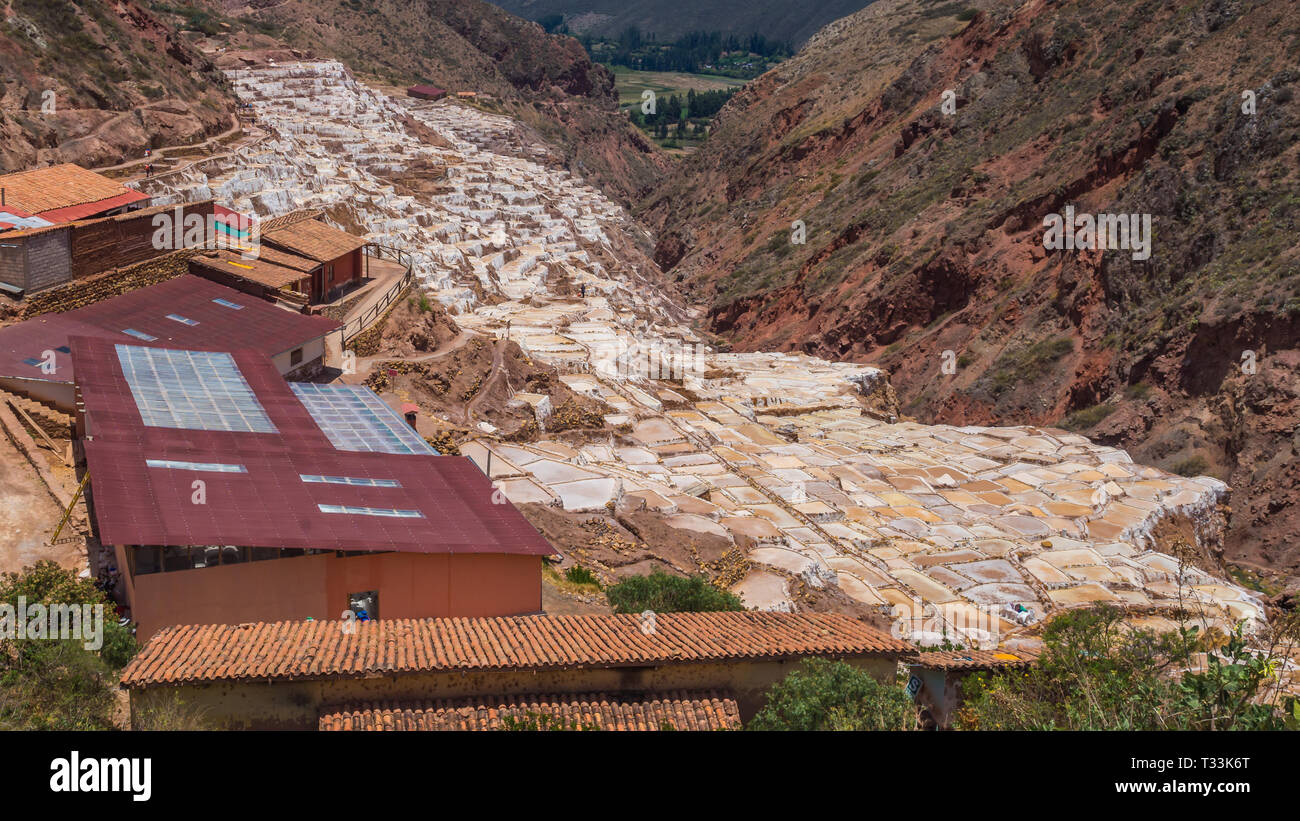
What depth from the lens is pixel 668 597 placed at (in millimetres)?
18453

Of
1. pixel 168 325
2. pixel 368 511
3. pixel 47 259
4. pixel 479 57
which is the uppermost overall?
pixel 479 57

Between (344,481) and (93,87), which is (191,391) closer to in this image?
(344,481)

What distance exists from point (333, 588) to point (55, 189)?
18799 millimetres

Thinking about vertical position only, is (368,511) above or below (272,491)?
below

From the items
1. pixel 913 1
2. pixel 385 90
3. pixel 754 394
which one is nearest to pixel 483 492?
pixel 754 394

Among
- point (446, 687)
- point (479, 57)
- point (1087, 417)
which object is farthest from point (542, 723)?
point (479, 57)

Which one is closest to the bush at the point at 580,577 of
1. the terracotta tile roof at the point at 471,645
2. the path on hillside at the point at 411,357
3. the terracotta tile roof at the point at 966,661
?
the terracotta tile roof at the point at 471,645

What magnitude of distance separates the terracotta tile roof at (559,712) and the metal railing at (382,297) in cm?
2010

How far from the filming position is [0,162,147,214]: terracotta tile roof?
2794 cm

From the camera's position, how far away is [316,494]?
56.7 feet

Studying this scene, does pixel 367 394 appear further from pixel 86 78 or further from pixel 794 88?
pixel 794 88

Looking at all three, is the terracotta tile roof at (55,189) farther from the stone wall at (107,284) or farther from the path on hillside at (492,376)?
the path on hillside at (492,376)

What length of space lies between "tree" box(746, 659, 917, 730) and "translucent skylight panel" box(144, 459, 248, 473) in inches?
365

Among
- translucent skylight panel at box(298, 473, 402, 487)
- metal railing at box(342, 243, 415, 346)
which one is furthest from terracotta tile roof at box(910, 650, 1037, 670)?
metal railing at box(342, 243, 415, 346)
